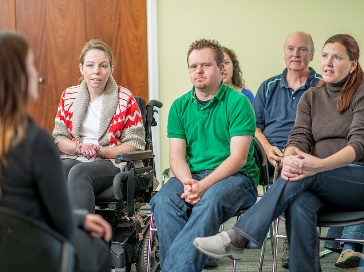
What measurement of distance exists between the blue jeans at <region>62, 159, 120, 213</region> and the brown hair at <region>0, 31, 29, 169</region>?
1491 mm

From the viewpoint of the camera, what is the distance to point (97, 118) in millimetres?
3525

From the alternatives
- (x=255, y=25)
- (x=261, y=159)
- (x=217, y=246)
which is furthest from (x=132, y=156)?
(x=255, y=25)

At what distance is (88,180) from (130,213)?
0.87 feet

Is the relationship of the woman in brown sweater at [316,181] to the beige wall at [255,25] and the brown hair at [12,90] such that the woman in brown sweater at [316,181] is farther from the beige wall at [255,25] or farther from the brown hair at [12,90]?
the beige wall at [255,25]

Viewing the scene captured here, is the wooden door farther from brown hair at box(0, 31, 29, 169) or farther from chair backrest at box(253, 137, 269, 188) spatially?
brown hair at box(0, 31, 29, 169)

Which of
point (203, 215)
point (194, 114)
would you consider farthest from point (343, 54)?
point (203, 215)

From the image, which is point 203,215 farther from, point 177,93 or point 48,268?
point 177,93

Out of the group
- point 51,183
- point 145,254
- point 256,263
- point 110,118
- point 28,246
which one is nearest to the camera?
point 28,246

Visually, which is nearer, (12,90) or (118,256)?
(12,90)

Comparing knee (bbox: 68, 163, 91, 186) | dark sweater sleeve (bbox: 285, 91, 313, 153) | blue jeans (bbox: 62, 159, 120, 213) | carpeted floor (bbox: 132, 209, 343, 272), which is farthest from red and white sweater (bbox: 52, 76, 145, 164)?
dark sweater sleeve (bbox: 285, 91, 313, 153)

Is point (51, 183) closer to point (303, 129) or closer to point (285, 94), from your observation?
point (303, 129)

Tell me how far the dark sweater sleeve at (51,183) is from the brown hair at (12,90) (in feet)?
0.18

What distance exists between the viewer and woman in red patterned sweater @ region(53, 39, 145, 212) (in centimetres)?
342

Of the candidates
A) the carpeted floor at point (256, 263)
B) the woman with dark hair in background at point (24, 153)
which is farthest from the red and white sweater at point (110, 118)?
the woman with dark hair in background at point (24, 153)
